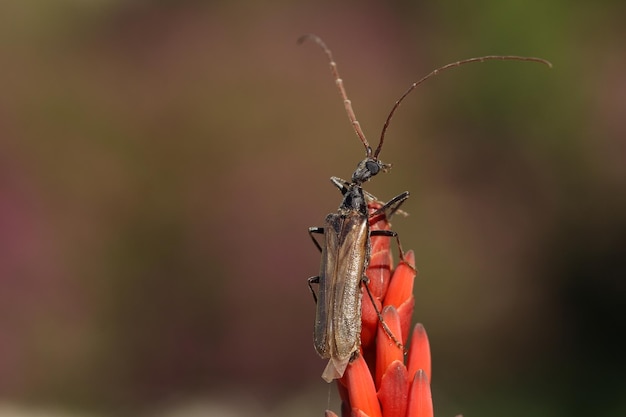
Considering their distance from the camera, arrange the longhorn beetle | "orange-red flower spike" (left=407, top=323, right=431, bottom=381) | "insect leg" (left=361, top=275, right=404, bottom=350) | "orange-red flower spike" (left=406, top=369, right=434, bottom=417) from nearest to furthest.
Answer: "orange-red flower spike" (left=406, top=369, right=434, bottom=417), "insect leg" (left=361, top=275, right=404, bottom=350), "orange-red flower spike" (left=407, top=323, right=431, bottom=381), the longhorn beetle

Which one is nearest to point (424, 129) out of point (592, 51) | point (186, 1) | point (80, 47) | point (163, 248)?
point (592, 51)

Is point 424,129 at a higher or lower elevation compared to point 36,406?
higher

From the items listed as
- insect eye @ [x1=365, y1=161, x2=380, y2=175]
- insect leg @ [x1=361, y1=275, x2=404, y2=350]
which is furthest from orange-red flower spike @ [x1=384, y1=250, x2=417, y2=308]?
insect eye @ [x1=365, y1=161, x2=380, y2=175]

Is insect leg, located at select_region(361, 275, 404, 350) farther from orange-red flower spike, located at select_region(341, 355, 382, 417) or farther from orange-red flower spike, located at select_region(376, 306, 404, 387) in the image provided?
orange-red flower spike, located at select_region(341, 355, 382, 417)

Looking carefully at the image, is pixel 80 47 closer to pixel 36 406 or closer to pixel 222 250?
pixel 222 250

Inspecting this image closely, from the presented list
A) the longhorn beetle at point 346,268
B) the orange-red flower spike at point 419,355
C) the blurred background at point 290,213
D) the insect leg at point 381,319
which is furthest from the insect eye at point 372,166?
the blurred background at point 290,213

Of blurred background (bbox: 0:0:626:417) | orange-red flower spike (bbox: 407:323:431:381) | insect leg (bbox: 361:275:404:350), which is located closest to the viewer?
insect leg (bbox: 361:275:404:350)
